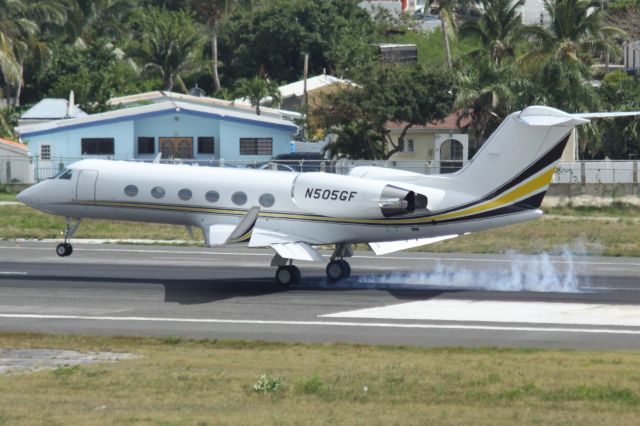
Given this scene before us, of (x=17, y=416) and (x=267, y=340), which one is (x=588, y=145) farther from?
(x=17, y=416)

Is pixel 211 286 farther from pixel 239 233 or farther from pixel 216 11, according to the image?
pixel 216 11

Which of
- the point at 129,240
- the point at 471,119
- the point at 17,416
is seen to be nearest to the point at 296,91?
the point at 471,119

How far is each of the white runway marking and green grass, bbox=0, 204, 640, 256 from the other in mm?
12443

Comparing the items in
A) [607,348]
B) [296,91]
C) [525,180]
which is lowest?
[607,348]

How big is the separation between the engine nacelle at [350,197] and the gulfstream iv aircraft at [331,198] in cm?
3

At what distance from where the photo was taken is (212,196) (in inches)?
1182

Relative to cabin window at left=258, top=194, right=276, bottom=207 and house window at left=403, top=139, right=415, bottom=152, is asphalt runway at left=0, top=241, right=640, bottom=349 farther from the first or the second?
house window at left=403, top=139, right=415, bottom=152

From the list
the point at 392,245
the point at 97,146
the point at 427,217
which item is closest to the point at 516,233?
the point at 392,245

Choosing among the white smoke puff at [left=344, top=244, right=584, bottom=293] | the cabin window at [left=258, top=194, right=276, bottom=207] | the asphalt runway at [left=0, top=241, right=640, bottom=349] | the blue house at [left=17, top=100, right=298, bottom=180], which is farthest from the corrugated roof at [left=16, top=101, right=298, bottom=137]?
the cabin window at [left=258, top=194, right=276, bottom=207]

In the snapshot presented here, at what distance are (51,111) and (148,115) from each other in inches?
490

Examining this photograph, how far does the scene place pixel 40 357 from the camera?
19766mm

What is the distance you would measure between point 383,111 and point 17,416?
4941cm

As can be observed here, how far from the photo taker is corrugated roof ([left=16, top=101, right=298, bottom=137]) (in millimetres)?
65312

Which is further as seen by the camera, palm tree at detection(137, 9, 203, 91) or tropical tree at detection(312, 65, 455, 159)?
palm tree at detection(137, 9, 203, 91)
